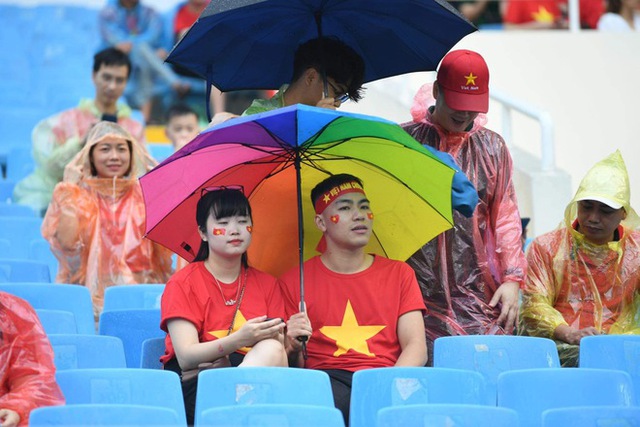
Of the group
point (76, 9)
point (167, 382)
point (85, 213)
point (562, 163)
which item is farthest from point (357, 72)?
point (76, 9)

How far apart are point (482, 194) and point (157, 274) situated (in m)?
2.19

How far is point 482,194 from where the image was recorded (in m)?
5.24

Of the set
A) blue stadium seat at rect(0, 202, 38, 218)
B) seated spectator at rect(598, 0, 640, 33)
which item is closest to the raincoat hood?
blue stadium seat at rect(0, 202, 38, 218)

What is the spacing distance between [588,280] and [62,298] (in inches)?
93.2

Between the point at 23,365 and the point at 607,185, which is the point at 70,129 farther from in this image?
the point at 23,365

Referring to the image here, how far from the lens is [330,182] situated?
16.4 feet

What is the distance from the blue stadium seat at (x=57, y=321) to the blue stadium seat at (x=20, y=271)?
3.18 ft

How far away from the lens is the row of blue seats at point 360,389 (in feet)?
13.9

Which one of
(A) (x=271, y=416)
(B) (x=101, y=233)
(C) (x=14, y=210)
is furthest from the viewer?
(C) (x=14, y=210)

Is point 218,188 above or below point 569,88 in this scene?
below

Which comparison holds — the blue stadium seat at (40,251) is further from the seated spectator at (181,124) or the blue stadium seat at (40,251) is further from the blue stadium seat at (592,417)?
the blue stadium seat at (592,417)

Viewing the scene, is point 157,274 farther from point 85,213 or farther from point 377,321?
point 377,321

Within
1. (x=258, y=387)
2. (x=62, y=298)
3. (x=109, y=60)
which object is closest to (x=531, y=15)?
(x=109, y=60)

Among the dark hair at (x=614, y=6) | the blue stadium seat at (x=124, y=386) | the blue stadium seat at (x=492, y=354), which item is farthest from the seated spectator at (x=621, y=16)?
the blue stadium seat at (x=124, y=386)
